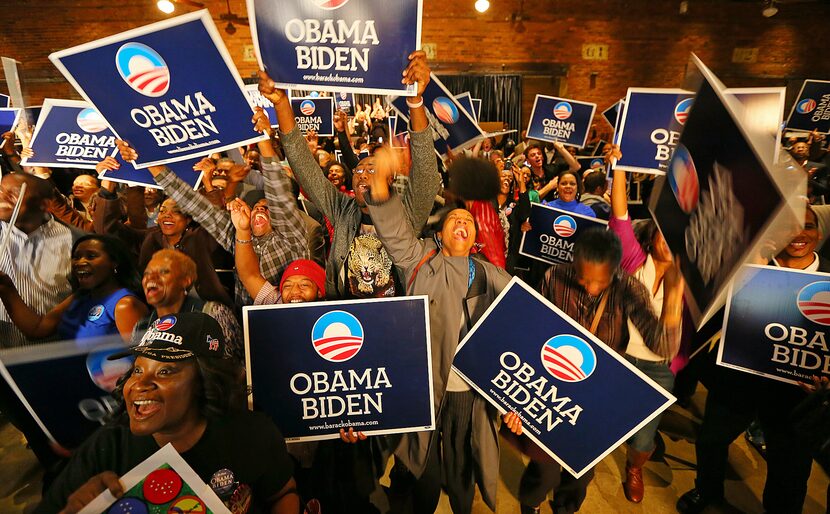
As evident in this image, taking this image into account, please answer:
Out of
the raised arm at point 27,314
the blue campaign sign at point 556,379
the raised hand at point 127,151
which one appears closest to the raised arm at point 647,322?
the blue campaign sign at point 556,379

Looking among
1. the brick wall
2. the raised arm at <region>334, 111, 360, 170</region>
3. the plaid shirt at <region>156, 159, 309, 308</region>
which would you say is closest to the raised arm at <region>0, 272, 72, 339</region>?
the plaid shirt at <region>156, 159, 309, 308</region>

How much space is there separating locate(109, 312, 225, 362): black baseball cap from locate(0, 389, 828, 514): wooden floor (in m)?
1.90

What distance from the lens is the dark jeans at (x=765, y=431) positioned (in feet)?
6.83

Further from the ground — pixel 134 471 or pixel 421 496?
pixel 134 471

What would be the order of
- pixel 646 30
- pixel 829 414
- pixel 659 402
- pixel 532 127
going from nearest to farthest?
pixel 659 402, pixel 829 414, pixel 532 127, pixel 646 30

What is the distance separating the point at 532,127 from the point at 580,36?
762 centimetres

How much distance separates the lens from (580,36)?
1205 centimetres

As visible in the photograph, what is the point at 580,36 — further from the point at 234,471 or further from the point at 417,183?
the point at 234,471

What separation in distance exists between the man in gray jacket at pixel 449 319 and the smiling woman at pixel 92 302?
1.32 meters

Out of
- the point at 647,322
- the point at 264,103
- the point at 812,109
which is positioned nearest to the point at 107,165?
the point at 647,322

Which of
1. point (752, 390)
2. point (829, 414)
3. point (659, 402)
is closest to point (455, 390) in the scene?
point (659, 402)

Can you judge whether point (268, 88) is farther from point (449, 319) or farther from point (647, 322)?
point (647, 322)

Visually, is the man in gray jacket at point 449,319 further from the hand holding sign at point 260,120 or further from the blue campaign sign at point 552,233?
the blue campaign sign at point 552,233

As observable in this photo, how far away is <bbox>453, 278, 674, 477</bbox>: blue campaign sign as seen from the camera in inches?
64.5
